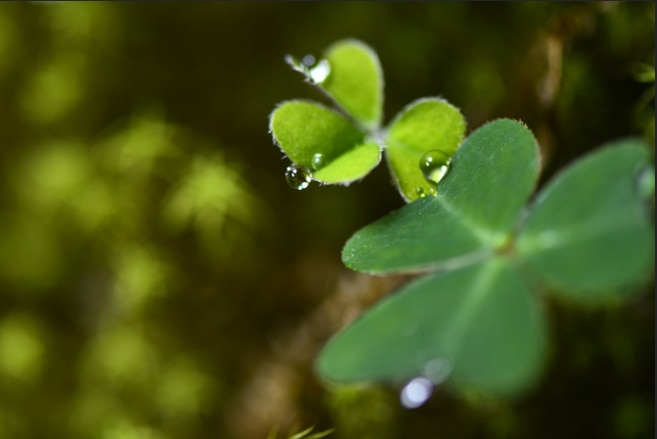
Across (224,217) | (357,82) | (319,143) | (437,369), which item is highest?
(224,217)

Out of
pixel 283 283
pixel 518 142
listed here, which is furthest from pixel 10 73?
pixel 518 142

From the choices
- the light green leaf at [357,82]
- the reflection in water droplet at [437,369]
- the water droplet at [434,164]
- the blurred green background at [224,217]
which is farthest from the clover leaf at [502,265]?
the blurred green background at [224,217]

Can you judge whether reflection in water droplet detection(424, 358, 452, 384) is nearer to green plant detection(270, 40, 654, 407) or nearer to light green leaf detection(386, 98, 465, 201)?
green plant detection(270, 40, 654, 407)

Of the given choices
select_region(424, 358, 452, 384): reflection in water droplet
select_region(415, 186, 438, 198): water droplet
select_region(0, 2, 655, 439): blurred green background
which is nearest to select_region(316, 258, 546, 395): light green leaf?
select_region(424, 358, 452, 384): reflection in water droplet

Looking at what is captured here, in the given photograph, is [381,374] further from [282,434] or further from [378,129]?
[282,434]

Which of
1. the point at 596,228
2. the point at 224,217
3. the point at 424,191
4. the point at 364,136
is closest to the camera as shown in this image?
the point at 596,228

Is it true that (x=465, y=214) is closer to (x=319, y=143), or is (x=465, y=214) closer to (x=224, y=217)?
(x=319, y=143)

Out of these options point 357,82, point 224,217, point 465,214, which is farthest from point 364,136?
point 224,217
